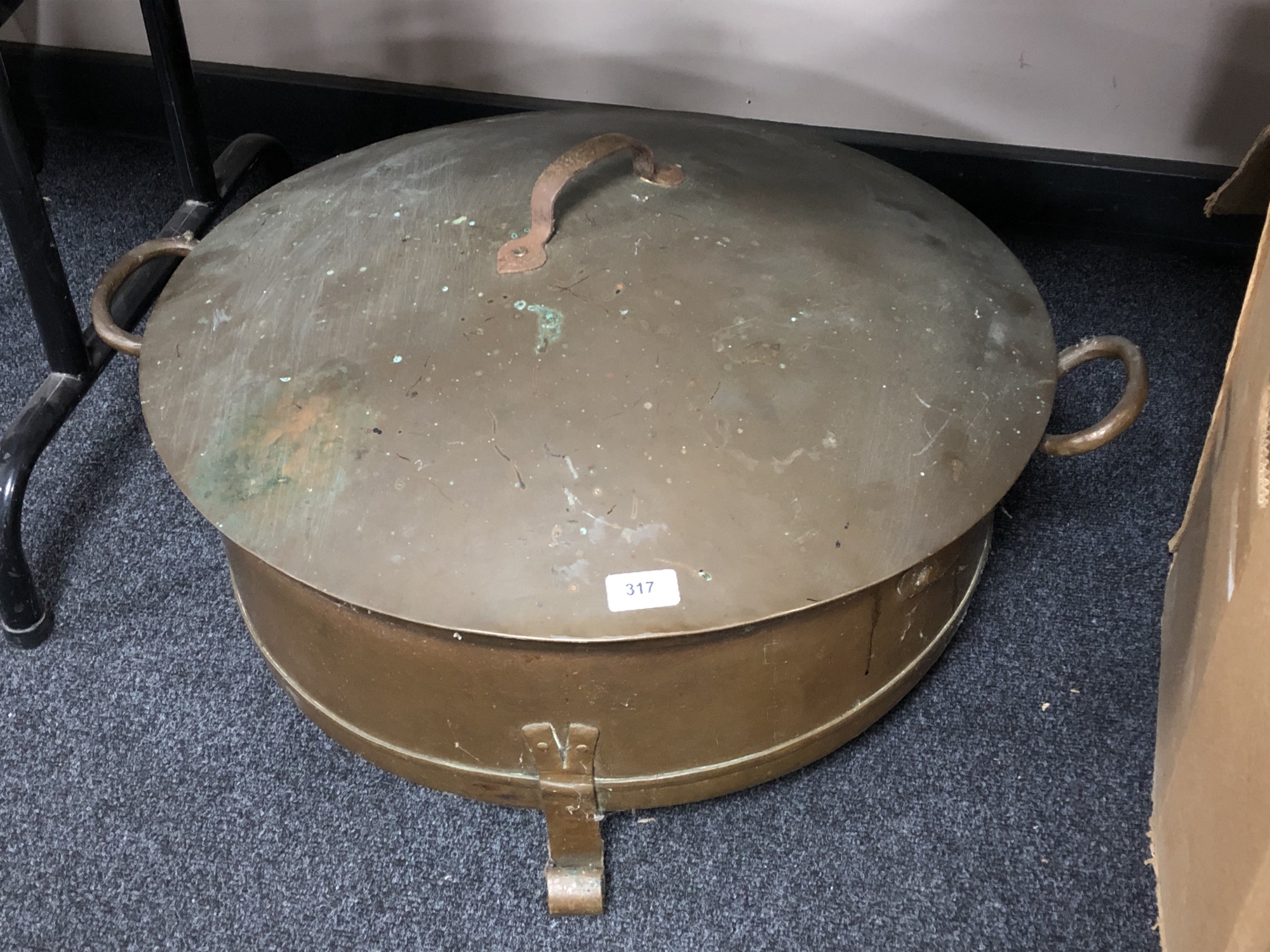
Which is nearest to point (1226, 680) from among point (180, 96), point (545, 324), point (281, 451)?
point (545, 324)

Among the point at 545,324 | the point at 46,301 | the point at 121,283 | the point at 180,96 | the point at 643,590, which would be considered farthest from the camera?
the point at 180,96

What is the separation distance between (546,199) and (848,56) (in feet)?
3.58

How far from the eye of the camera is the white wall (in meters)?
1.80

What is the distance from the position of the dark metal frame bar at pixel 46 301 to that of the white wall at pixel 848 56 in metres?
0.46

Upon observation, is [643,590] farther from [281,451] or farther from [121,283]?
[121,283]

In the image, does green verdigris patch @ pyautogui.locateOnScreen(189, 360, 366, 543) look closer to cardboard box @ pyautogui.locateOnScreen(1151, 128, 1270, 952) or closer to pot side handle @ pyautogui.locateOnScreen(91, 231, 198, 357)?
pot side handle @ pyautogui.locateOnScreen(91, 231, 198, 357)

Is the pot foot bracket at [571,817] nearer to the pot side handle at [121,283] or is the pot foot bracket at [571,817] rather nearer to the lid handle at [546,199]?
the lid handle at [546,199]

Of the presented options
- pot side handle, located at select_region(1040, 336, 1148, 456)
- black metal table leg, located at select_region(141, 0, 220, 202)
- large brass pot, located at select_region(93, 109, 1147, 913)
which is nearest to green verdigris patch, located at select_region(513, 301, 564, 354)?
large brass pot, located at select_region(93, 109, 1147, 913)

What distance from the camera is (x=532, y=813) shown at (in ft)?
4.18

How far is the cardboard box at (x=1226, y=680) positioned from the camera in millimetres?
922

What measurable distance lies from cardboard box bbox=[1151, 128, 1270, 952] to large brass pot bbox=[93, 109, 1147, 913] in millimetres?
162

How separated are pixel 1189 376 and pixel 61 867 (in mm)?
1678

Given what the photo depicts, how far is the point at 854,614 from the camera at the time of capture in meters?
0.98

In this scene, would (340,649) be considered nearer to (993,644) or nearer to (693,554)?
(693,554)
